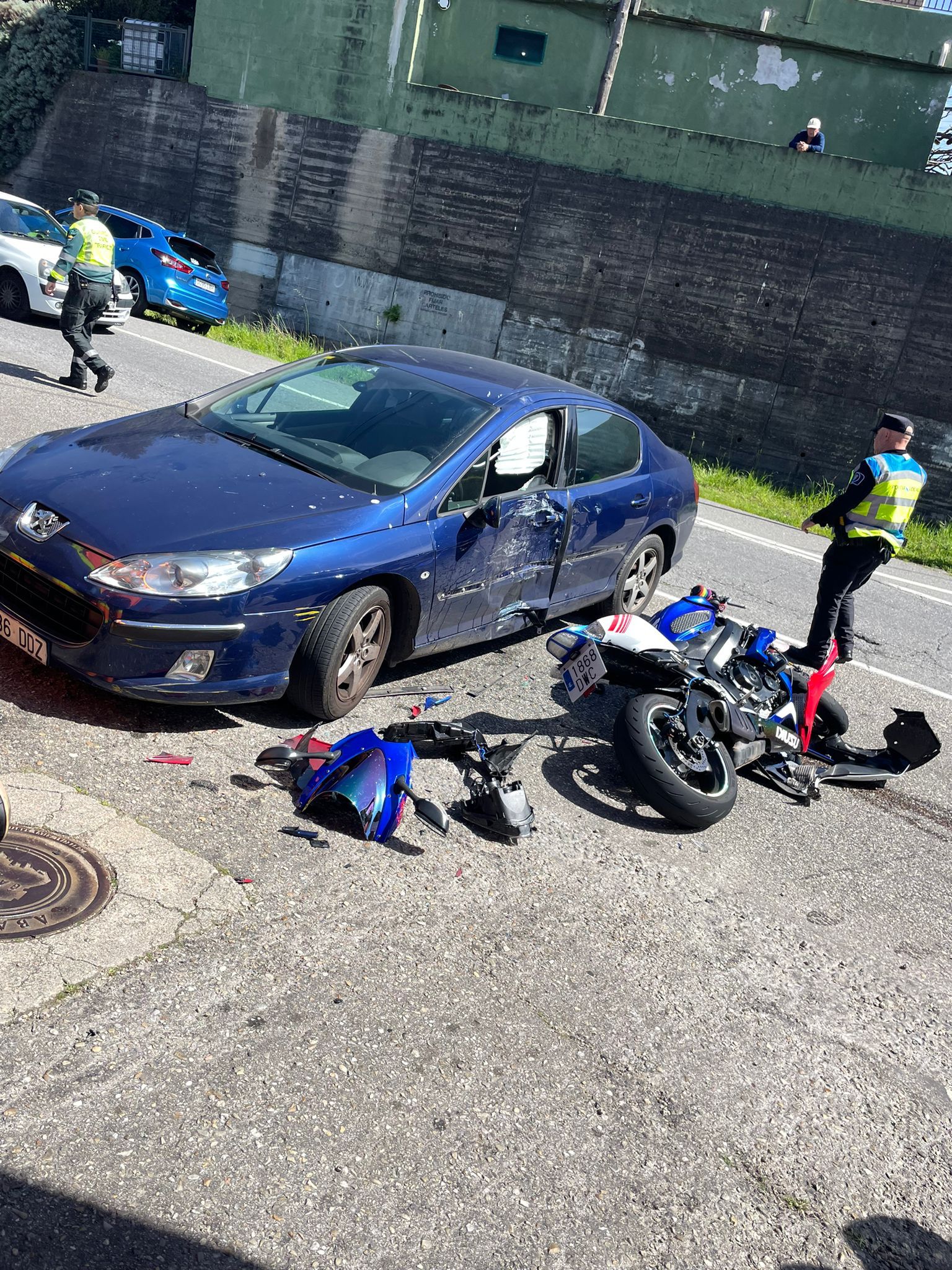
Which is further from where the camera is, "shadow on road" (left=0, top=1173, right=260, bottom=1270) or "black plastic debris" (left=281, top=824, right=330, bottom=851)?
"black plastic debris" (left=281, top=824, right=330, bottom=851)

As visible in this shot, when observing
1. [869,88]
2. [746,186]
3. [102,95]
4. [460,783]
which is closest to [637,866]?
[460,783]

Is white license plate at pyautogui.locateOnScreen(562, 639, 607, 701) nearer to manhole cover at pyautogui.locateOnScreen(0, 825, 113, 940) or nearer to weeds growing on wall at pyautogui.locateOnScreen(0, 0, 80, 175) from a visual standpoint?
manhole cover at pyautogui.locateOnScreen(0, 825, 113, 940)

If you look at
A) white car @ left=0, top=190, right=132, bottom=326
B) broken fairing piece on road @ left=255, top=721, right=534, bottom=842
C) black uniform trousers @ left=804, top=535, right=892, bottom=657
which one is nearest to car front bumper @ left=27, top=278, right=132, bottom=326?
white car @ left=0, top=190, right=132, bottom=326

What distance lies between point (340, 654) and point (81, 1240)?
8.91 ft

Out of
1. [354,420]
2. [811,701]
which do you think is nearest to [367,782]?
[354,420]

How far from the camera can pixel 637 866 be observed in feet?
15.2

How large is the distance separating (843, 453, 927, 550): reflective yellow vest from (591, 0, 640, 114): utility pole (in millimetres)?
18564

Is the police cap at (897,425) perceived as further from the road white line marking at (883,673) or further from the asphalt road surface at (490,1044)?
the asphalt road surface at (490,1044)

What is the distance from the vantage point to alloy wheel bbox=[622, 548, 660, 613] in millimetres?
7383

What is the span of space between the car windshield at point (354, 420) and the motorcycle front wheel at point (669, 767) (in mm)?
1537

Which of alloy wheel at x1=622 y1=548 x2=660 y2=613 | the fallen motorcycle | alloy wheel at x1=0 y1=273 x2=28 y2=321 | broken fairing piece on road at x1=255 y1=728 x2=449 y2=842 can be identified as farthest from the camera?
alloy wheel at x1=0 y1=273 x2=28 y2=321

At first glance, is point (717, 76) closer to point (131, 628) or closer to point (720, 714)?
point (720, 714)

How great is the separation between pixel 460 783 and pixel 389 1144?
2.16 m

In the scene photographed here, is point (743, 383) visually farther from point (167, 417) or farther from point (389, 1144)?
point (389, 1144)
